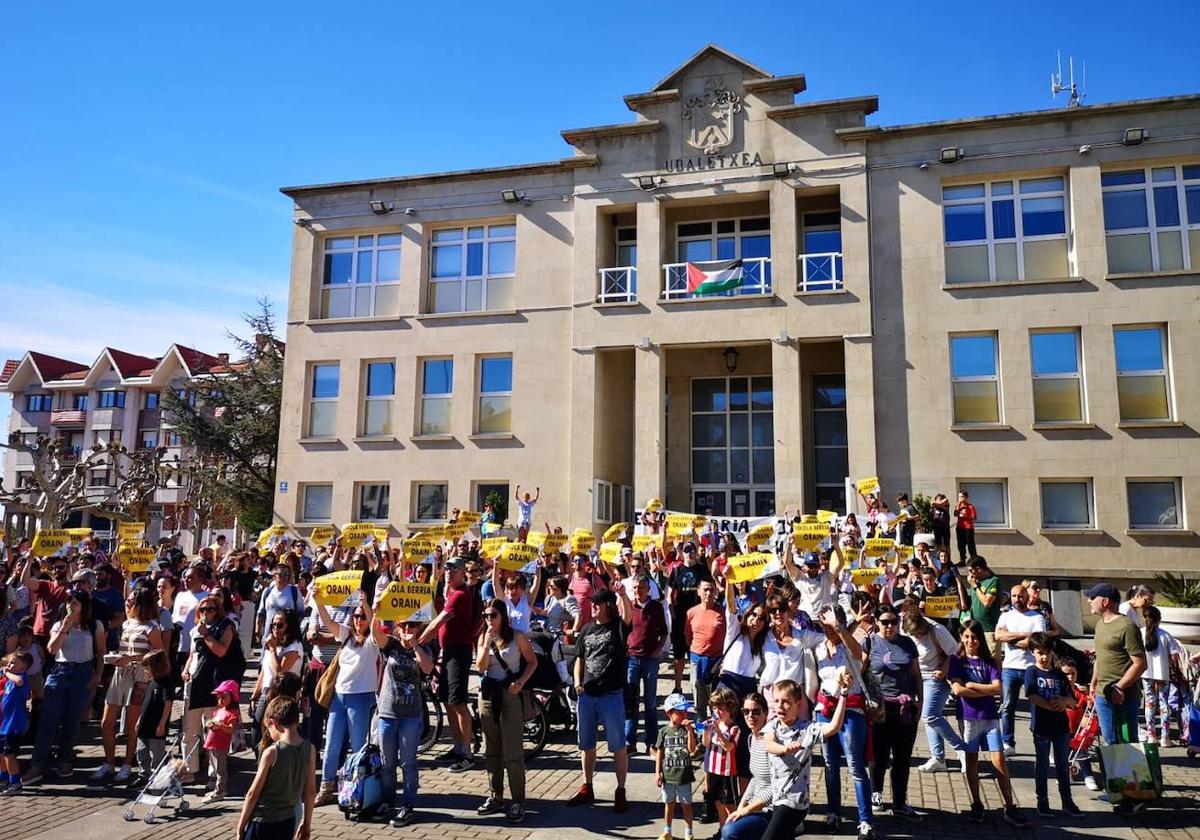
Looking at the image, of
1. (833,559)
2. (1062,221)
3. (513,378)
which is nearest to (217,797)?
(833,559)

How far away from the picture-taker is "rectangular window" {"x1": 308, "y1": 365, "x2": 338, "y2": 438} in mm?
26734

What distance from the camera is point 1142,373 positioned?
20812mm

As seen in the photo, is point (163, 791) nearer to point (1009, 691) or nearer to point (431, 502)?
point (1009, 691)

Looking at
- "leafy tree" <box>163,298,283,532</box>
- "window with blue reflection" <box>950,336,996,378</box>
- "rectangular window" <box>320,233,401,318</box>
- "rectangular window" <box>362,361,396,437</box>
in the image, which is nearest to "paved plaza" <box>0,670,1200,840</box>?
"window with blue reflection" <box>950,336,996,378</box>

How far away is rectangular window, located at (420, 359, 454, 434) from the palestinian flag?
8.12 meters

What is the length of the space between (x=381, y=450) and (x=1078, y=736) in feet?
69.6

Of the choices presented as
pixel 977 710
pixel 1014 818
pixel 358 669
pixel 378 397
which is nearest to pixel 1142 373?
pixel 977 710

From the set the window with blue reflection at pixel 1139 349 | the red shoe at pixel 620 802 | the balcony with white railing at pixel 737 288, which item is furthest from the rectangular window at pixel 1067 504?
the red shoe at pixel 620 802

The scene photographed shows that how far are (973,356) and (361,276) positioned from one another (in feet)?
62.6

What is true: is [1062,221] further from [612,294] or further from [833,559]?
[833,559]

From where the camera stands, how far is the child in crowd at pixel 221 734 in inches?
294

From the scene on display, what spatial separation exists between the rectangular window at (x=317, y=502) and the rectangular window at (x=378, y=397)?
2277 mm

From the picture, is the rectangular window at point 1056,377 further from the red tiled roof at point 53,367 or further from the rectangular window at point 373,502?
the red tiled roof at point 53,367

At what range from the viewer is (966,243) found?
2222 cm
